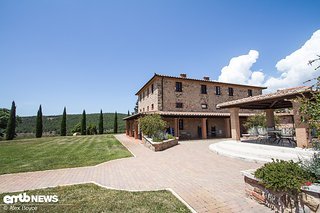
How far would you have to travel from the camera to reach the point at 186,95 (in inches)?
850

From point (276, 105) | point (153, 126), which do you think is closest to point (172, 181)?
point (153, 126)

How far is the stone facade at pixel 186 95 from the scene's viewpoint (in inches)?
795

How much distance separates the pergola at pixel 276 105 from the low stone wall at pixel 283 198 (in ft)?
6.40

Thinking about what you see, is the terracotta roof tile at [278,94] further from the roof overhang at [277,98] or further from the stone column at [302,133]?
the stone column at [302,133]

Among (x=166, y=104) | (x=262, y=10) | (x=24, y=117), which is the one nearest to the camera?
(x=262, y=10)

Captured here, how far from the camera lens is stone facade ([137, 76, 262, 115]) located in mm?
20188

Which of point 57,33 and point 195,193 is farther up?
point 57,33

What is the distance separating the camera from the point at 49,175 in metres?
6.91

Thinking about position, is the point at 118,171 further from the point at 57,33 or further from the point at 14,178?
the point at 57,33

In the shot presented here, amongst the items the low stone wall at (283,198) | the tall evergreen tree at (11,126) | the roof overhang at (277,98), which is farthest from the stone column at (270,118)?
the tall evergreen tree at (11,126)

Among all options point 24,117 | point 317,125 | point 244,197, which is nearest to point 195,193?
point 244,197

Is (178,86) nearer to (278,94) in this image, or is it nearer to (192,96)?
(192,96)

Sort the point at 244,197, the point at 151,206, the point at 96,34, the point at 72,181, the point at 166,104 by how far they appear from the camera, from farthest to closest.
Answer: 1. the point at 166,104
2. the point at 96,34
3. the point at 72,181
4. the point at 244,197
5. the point at 151,206

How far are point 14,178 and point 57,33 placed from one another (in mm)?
8318
